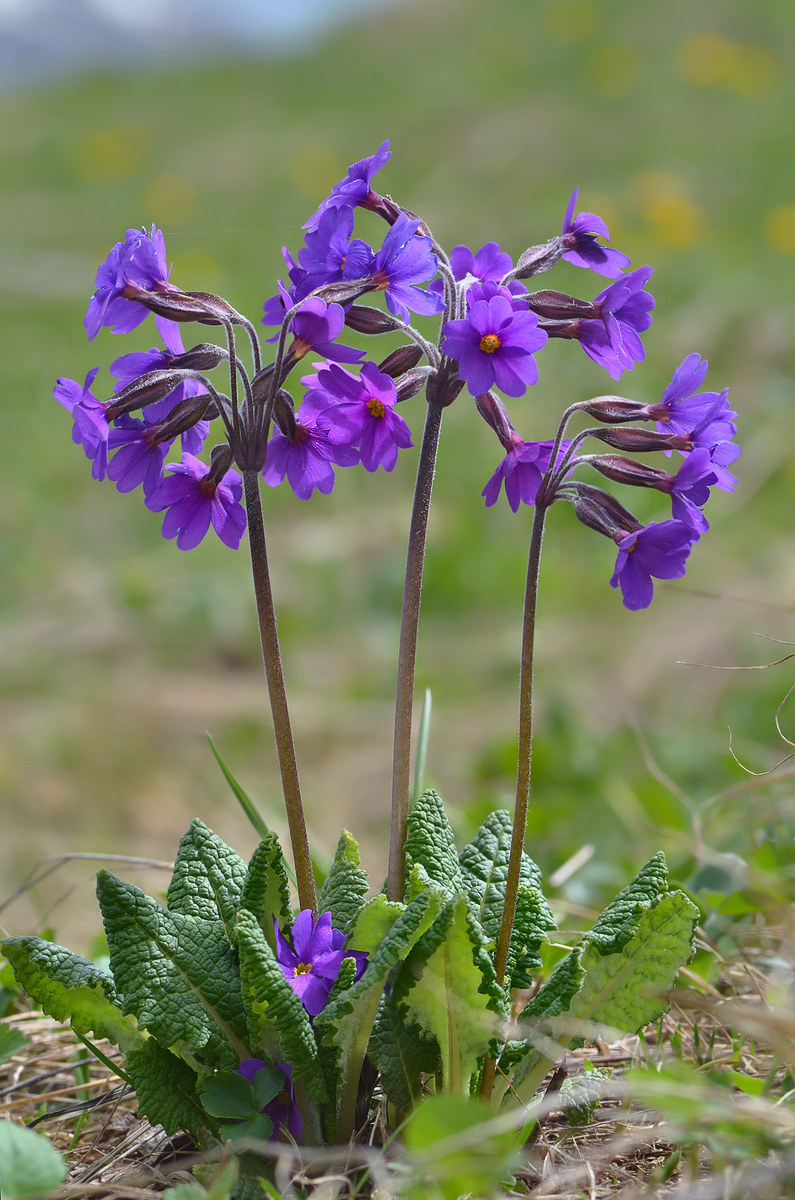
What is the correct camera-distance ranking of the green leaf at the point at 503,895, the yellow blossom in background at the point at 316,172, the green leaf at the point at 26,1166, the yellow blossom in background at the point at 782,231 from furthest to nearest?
1. the yellow blossom in background at the point at 316,172
2. the yellow blossom in background at the point at 782,231
3. the green leaf at the point at 503,895
4. the green leaf at the point at 26,1166

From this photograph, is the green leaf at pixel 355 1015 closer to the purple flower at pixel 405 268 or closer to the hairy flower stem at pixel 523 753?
the hairy flower stem at pixel 523 753

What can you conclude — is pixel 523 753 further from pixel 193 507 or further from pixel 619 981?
pixel 193 507

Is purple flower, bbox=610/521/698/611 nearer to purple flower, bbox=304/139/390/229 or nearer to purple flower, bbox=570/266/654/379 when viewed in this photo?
purple flower, bbox=570/266/654/379

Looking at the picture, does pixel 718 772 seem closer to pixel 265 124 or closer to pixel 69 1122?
pixel 69 1122

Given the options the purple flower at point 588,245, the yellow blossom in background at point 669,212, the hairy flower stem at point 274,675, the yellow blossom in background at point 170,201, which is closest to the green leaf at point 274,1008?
the hairy flower stem at point 274,675

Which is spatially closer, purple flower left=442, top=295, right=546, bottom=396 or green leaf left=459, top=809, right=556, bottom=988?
purple flower left=442, top=295, right=546, bottom=396

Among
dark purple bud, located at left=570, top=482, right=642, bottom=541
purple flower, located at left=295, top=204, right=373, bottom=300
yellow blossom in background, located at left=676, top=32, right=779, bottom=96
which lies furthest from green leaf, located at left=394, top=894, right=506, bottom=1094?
yellow blossom in background, located at left=676, top=32, right=779, bottom=96

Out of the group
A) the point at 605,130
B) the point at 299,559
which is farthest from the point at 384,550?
the point at 605,130
